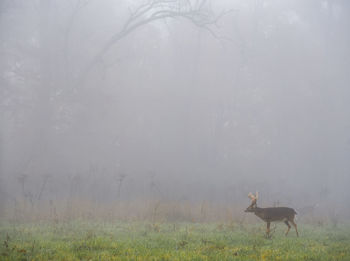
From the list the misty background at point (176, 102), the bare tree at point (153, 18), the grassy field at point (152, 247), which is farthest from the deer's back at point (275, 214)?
the bare tree at point (153, 18)

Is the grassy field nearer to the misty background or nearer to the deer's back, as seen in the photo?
the deer's back

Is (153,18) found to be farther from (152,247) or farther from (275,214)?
(152,247)

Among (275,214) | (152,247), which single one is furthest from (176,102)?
(152,247)

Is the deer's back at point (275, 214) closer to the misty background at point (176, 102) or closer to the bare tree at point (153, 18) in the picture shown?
the misty background at point (176, 102)

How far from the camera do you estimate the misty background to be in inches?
743

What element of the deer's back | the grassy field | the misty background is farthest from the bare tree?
the grassy field

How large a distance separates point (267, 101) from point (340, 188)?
1033 centimetres

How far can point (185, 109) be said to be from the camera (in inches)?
1033

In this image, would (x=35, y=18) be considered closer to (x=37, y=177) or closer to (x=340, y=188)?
(x=37, y=177)

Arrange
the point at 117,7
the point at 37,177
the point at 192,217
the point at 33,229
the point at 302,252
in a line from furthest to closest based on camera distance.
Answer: the point at 117,7 → the point at 37,177 → the point at 192,217 → the point at 33,229 → the point at 302,252

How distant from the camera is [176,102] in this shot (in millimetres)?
26516

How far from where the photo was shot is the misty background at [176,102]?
18875 mm

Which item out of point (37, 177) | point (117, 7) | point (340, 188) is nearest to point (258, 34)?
point (117, 7)

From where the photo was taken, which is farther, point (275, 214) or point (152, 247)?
point (275, 214)
